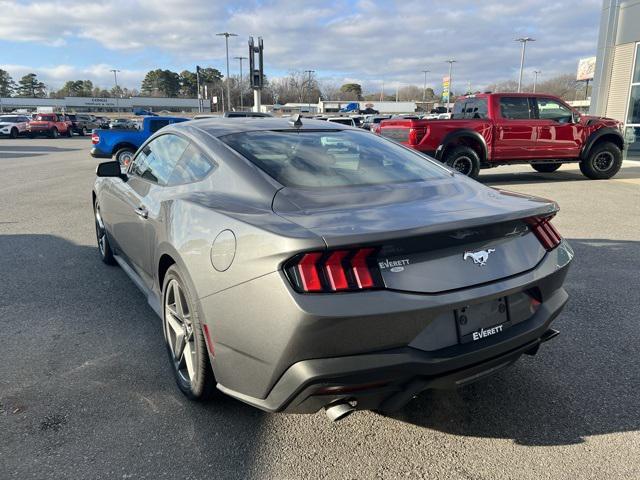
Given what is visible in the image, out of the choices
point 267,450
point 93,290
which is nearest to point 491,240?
point 267,450

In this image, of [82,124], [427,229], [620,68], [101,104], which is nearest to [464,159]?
[620,68]

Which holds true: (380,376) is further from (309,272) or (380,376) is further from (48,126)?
(48,126)

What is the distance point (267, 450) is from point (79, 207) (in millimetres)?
7857

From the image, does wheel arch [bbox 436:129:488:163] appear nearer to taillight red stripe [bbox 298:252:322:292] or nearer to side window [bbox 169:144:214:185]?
side window [bbox 169:144:214:185]

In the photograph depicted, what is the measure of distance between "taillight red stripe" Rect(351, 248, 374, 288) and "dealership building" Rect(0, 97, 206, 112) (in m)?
115

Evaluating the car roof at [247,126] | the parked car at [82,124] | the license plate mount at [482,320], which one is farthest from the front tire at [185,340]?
the parked car at [82,124]

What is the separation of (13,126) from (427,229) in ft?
135

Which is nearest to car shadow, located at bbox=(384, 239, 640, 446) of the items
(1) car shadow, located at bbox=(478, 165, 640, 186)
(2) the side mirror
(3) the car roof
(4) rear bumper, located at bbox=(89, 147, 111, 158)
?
(3) the car roof

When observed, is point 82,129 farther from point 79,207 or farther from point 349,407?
point 349,407

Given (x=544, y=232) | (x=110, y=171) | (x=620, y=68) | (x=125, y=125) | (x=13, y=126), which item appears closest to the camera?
(x=544, y=232)

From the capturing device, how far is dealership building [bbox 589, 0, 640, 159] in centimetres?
1625

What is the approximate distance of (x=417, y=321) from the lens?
2045 mm

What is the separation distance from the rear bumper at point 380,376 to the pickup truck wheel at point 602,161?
11.8 meters

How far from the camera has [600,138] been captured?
12.1 m
